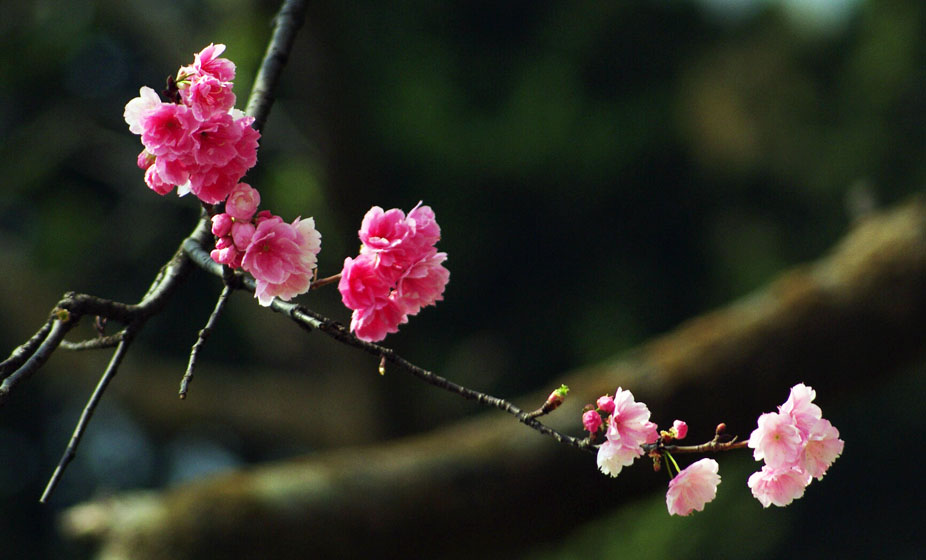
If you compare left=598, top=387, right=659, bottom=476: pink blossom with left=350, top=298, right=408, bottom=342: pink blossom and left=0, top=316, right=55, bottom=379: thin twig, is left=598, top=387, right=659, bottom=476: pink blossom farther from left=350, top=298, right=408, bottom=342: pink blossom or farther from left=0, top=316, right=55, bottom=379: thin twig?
left=0, top=316, right=55, bottom=379: thin twig

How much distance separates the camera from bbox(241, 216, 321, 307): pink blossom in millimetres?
915

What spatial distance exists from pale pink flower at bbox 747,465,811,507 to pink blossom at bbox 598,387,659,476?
0.41 ft

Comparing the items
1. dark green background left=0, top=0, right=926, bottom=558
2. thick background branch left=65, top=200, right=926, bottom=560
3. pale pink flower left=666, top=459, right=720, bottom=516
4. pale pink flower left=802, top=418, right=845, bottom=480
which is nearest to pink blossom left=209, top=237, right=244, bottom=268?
pale pink flower left=666, top=459, right=720, bottom=516

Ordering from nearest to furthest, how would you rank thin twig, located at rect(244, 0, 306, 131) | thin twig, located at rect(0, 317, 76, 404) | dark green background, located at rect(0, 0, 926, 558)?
thin twig, located at rect(0, 317, 76, 404) < thin twig, located at rect(244, 0, 306, 131) < dark green background, located at rect(0, 0, 926, 558)

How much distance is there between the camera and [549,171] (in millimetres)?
7555

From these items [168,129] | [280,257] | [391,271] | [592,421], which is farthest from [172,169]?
[592,421]

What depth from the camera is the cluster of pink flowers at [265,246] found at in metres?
0.92

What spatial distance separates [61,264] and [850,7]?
6.76 m

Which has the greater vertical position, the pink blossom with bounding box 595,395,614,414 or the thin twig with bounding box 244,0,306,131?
the thin twig with bounding box 244,0,306,131

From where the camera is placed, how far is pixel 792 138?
7.53m

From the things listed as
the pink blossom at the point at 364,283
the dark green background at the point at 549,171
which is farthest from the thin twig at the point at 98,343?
the dark green background at the point at 549,171

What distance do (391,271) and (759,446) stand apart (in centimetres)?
41

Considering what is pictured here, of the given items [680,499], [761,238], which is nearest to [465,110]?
[761,238]

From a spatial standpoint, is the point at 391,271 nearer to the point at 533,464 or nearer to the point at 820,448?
the point at 820,448
